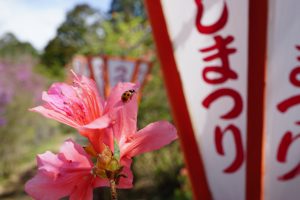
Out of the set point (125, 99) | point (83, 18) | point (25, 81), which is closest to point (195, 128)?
point (125, 99)

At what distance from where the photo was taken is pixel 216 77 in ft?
3.98

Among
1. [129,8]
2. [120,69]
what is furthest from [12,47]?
[120,69]

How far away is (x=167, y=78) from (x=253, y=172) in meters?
0.34

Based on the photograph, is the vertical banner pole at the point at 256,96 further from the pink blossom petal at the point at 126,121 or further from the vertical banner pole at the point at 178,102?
the pink blossom petal at the point at 126,121

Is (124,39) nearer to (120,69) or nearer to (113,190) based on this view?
(120,69)

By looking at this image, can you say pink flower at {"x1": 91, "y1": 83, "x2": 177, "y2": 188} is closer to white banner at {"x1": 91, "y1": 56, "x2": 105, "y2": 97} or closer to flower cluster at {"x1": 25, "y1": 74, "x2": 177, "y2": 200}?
flower cluster at {"x1": 25, "y1": 74, "x2": 177, "y2": 200}

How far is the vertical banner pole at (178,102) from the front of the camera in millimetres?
1222

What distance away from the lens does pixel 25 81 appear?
1018 cm

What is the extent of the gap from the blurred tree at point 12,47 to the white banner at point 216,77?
10.2 m

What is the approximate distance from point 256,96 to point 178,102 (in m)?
0.21

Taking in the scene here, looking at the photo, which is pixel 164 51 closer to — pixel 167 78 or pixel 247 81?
pixel 167 78

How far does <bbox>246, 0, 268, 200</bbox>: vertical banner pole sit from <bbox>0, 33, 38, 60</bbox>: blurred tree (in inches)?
406

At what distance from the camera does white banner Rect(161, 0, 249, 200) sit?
1171mm

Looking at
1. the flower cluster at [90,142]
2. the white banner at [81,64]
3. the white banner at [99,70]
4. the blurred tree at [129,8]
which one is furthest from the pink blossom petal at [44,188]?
the blurred tree at [129,8]
